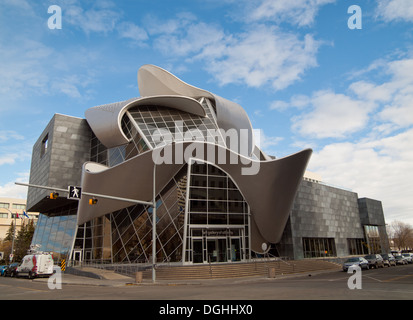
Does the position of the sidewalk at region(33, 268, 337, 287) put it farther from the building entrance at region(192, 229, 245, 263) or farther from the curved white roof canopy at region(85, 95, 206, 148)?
the curved white roof canopy at region(85, 95, 206, 148)

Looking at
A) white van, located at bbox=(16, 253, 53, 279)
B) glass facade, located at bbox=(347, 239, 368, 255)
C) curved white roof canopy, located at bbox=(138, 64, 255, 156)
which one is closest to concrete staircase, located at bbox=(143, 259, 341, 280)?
white van, located at bbox=(16, 253, 53, 279)

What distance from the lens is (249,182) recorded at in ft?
101

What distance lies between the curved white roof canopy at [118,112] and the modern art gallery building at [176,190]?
0.14m

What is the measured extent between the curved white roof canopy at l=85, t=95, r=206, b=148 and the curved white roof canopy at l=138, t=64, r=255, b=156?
292cm

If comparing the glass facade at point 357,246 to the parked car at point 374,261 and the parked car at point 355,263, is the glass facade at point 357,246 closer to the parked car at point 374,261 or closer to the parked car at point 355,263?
the parked car at point 374,261

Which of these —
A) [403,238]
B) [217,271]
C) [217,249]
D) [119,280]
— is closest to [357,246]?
[217,249]

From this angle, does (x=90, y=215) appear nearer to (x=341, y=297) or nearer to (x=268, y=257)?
(x=268, y=257)

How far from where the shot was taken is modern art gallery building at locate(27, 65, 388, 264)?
2988cm

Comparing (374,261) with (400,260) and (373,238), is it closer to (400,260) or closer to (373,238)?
(400,260)
